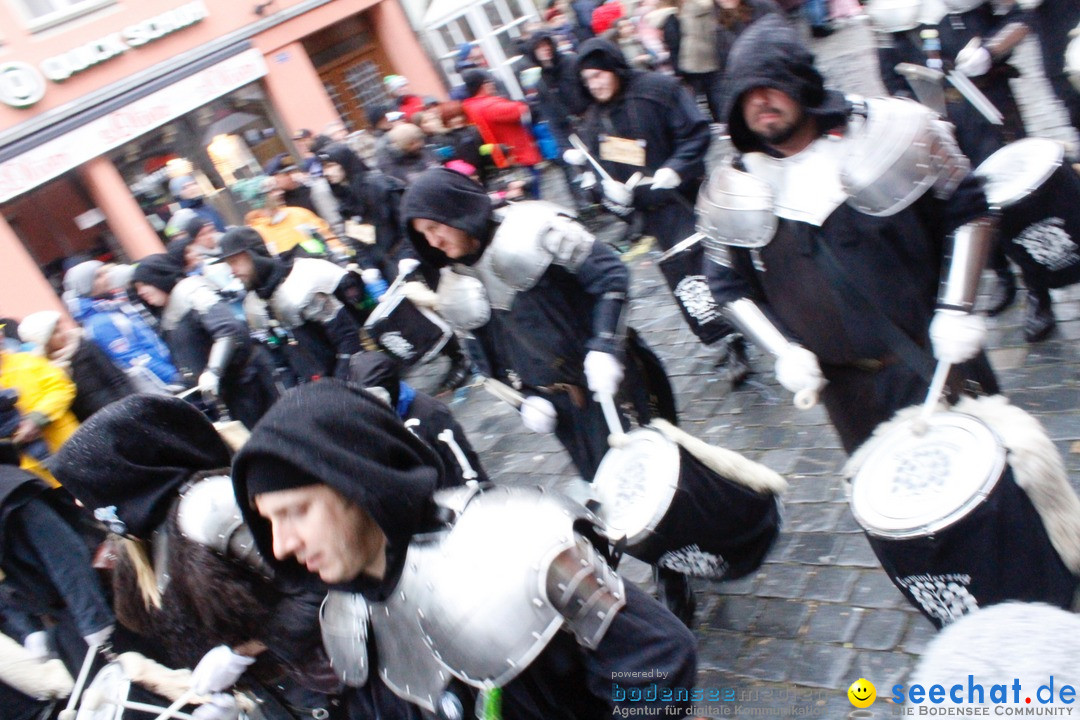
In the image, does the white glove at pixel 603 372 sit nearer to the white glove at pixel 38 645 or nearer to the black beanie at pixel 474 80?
the white glove at pixel 38 645

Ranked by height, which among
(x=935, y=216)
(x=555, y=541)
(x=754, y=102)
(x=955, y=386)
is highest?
(x=754, y=102)

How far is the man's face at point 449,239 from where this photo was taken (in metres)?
3.66

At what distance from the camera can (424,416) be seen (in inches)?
154

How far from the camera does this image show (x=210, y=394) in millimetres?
5957

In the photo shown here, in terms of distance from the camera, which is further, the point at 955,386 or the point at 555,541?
the point at 955,386

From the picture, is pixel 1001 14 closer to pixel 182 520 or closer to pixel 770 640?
pixel 770 640

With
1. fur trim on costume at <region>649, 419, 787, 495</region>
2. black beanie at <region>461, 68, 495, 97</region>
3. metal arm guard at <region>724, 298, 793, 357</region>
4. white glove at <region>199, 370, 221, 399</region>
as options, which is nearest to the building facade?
black beanie at <region>461, 68, 495, 97</region>

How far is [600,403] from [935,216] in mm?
1463

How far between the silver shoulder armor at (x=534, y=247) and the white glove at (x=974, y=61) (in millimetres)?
2301

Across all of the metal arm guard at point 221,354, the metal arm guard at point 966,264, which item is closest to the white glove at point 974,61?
the metal arm guard at point 966,264

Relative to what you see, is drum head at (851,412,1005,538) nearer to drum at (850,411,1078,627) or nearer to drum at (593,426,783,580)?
drum at (850,411,1078,627)

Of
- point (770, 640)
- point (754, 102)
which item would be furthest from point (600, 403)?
point (754, 102)

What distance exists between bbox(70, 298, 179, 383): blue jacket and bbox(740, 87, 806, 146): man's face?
218 inches

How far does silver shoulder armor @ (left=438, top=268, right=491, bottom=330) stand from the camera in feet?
12.3
